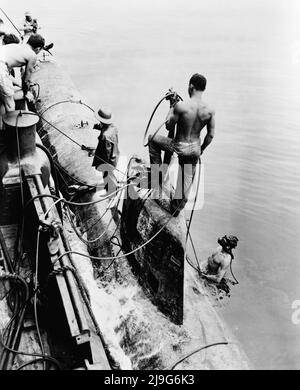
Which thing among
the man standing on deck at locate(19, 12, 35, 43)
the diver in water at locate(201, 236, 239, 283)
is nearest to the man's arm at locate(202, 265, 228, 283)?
the diver in water at locate(201, 236, 239, 283)

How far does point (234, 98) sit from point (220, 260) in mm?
13129

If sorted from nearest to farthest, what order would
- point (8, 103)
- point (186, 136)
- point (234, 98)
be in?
point (186, 136), point (8, 103), point (234, 98)

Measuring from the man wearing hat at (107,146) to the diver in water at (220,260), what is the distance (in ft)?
9.05

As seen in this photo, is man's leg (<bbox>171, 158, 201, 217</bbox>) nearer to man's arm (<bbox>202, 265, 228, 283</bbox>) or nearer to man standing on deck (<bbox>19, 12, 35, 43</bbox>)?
man's arm (<bbox>202, 265, 228, 283</bbox>)

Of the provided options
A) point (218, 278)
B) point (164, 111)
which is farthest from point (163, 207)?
point (164, 111)

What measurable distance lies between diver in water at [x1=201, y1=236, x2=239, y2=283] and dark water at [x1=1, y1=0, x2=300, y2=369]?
35.4 inches

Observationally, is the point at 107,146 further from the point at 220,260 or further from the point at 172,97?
the point at 220,260

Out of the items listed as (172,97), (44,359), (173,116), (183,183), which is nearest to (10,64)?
(172,97)

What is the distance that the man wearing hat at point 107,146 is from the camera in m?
8.14

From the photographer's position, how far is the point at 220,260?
9.27 metres

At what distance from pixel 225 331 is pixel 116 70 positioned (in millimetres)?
19674

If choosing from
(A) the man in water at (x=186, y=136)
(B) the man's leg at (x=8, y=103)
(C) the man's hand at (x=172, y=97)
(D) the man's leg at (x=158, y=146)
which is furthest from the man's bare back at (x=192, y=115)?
(B) the man's leg at (x=8, y=103)
